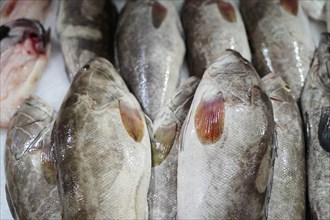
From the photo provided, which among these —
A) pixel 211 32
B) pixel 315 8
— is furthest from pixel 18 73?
pixel 315 8

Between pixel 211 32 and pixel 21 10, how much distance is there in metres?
1.07

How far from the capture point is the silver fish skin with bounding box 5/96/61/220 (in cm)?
198

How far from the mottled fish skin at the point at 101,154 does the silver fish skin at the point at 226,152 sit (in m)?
0.17

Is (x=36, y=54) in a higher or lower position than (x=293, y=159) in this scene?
higher

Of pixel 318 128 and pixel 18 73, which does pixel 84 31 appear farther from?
pixel 318 128

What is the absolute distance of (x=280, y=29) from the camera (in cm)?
261

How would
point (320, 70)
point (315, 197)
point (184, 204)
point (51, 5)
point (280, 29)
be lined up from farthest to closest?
point (51, 5) → point (280, 29) → point (320, 70) → point (315, 197) → point (184, 204)

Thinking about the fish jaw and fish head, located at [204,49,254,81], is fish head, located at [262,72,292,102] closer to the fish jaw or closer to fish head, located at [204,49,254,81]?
fish head, located at [204,49,254,81]

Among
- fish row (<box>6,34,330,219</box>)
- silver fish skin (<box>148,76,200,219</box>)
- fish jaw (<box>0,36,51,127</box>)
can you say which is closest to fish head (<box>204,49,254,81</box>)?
fish row (<box>6,34,330,219</box>)

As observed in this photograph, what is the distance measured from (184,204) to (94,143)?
1.32 ft

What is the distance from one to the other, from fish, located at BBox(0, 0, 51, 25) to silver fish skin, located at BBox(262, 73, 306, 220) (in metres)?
1.33

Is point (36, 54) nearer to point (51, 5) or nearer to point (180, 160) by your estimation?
point (51, 5)

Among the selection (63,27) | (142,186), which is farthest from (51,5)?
(142,186)

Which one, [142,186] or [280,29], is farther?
[280,29]
